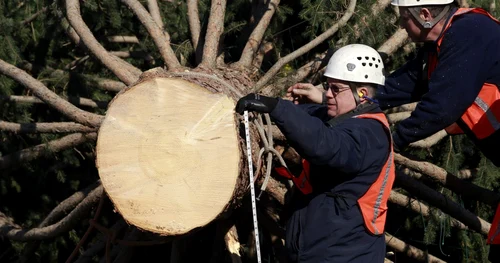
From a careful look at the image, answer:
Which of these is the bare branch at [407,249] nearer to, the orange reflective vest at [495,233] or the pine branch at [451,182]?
the pine branch at [451,182]

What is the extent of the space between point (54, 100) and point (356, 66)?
240 centimetres

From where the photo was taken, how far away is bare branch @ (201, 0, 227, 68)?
5.92 meters

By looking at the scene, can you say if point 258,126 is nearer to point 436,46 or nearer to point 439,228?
point 436,46

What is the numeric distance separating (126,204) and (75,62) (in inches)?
137

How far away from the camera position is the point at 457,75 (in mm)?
4746

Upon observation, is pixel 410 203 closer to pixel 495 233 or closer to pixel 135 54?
pixel 495 233

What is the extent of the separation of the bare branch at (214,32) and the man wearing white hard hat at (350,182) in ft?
4.54

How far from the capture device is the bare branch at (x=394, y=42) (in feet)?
20.5

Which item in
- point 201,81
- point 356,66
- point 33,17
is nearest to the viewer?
point 356,66

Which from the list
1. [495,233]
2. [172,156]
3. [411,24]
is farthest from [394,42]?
[172,156]

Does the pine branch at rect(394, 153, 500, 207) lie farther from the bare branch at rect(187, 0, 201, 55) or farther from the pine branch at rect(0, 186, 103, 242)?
the pine branch at rect(0, 186, 103, 242)

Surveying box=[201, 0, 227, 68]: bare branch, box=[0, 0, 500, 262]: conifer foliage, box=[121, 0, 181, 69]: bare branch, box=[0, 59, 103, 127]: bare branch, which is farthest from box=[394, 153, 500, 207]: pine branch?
box=[0, 59, 103, 127]: bare branch

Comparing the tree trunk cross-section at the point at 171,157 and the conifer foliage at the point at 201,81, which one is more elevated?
the tree trunk cross-section at the point at 171,157

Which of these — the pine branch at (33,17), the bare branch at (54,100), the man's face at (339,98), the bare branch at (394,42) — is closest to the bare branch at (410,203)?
the bare branch at (394,42)
